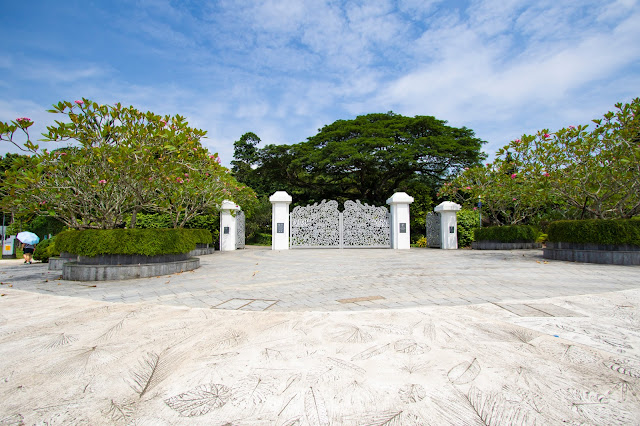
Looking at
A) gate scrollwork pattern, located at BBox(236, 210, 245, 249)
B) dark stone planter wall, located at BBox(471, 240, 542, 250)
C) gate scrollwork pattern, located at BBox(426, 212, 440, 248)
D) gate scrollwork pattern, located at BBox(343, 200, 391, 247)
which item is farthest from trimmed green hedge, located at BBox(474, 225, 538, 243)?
gate scrollwork pattern, located at BBox(236, 210, 245, 249)

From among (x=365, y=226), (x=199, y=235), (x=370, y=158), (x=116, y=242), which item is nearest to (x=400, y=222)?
(x=365, y=226)

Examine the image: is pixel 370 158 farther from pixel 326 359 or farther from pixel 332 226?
pixel 326 359

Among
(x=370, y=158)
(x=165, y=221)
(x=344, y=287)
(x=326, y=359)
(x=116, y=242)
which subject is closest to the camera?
(x=326, y=359)

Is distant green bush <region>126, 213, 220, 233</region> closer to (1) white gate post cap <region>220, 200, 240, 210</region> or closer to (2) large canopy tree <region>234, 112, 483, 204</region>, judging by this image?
(1) white gate post cap <region>220, 200, 240, 210</region>

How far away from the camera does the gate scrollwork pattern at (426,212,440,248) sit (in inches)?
613

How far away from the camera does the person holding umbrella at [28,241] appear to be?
34.4 feet

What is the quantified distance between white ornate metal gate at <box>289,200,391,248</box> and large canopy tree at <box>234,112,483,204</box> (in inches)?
191

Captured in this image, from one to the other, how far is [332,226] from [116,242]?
9312 millimetres

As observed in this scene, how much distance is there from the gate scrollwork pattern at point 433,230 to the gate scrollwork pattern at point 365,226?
2.43m

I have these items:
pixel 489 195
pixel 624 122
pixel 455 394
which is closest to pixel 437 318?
pixel 455 394

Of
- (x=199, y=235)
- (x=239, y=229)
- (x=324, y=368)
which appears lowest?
(x=324, y=368)

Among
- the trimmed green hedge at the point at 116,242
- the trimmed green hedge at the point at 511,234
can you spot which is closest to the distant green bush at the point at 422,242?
the trimmed green hedge at the point at 511,234

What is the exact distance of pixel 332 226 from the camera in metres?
14.5

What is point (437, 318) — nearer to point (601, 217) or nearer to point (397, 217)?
point (601, 217)
